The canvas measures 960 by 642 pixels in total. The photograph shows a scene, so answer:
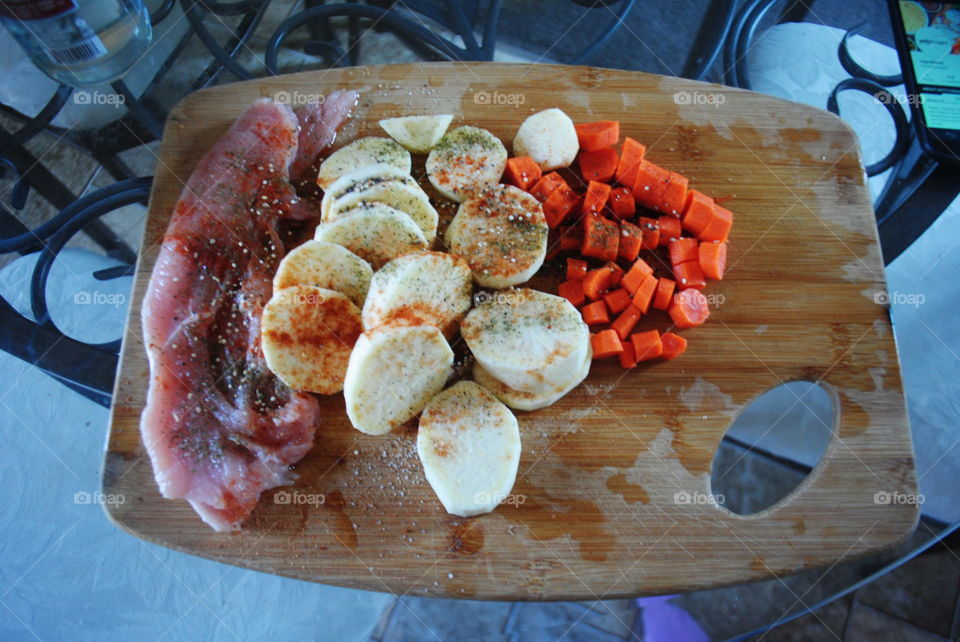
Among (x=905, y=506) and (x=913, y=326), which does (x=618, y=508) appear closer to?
(x=905, y=506)

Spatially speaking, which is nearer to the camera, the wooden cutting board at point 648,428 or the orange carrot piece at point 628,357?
the wooden cutting board at point 648,428

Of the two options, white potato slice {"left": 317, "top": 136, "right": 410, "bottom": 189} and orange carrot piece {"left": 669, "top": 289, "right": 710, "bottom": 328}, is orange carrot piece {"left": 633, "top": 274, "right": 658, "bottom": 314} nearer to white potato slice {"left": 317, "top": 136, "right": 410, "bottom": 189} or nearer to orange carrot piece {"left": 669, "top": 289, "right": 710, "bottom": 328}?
orange carrot piece {"left": 669, "top": 289, "right": 710, "bottom": 328}

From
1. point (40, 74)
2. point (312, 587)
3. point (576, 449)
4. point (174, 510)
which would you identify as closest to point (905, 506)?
point (576, 449)

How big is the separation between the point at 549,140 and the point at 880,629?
2342 millimetres

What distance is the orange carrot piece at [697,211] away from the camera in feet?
8.07

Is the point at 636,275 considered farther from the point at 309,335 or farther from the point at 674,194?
the point at 309,335

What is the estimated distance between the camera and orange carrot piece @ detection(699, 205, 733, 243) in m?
2.45

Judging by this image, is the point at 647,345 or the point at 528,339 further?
the point at 647,345

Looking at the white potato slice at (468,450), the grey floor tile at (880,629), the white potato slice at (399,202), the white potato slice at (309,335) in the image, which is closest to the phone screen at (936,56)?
the grey floor tile at (880,629)

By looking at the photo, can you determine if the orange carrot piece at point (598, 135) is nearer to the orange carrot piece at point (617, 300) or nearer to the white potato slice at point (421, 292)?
the orange carrot piece at point (617, 300)

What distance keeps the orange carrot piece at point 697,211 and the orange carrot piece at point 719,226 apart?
0.02 meters

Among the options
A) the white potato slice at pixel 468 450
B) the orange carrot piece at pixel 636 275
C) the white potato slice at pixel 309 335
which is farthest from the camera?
the orange carrot piece at pixel 636 275

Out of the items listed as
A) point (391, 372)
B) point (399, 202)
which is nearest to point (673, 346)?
point (391, 372)

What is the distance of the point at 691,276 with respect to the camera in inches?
96.1
